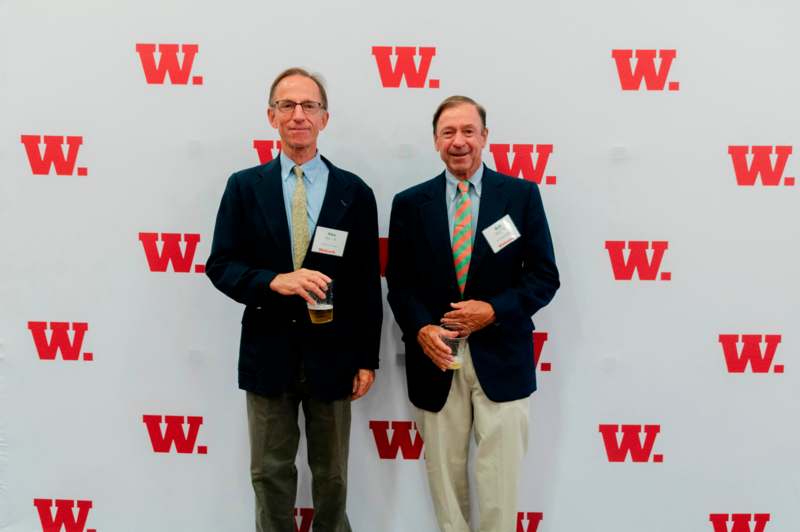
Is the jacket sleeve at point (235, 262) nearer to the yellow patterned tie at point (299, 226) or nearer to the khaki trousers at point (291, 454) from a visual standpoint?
the yellow patterned tie at point (299, 226)

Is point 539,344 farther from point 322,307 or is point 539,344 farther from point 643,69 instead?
point 643,69

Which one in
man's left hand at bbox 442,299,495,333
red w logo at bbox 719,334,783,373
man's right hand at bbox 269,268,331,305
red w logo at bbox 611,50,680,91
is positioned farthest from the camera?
red w logo at bbox 719,334,783,373

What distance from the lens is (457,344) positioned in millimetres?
1822

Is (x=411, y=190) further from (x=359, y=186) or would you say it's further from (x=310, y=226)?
(x=310, y=226)

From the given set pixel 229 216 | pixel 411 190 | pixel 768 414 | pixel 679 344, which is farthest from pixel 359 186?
pixel 768 414

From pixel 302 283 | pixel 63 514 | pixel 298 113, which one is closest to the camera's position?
pixel 302 283

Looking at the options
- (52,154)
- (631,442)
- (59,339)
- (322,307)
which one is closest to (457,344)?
(322,307)

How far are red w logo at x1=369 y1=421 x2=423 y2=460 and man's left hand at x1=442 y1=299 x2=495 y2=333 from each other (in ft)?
2.42

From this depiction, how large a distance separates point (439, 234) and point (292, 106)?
Result: 2.10 ft

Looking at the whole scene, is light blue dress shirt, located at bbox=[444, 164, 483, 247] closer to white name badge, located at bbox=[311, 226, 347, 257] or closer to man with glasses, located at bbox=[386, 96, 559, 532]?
man with glasses, located at bbox=[386, 96, 559, 532]

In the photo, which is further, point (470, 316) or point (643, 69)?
point (643, 69)

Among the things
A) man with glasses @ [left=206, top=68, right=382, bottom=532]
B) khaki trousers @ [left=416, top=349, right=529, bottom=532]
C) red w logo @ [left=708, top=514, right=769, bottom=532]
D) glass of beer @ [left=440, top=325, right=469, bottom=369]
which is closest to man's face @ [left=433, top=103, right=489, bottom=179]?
man with glasses @ [left=206, top=68, right=382, bottom=532]

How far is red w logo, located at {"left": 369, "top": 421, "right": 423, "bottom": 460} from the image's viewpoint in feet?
7.80

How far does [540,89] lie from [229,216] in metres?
1.30
